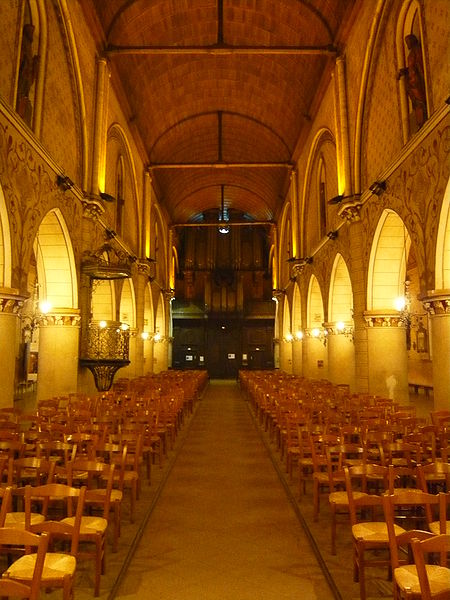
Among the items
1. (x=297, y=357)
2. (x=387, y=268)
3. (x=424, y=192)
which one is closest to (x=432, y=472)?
(x=424, y=192)

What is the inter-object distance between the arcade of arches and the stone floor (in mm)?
4308

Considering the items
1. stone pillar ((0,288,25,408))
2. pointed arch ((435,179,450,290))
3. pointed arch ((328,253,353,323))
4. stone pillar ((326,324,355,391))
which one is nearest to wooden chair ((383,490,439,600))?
pointed arch ((435,179,450,290))

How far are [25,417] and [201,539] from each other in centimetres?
453

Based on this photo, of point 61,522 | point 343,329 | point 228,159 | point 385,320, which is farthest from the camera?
point 228,159

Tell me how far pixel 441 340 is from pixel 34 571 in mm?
8528

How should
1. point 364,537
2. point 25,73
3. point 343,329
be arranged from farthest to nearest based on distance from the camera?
point 343,329, point 25,73, point 364,537

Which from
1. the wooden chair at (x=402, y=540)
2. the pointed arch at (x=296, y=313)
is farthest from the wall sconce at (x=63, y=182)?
the pointed arch at (x=296, y=313)

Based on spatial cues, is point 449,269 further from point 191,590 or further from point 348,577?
point 191,590

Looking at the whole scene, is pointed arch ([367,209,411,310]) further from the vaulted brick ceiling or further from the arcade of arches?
the vaulted brick ceiling

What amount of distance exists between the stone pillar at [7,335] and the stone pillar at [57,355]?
3319mm

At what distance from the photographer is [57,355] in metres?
13.1

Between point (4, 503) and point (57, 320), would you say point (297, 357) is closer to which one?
point (57, 320)

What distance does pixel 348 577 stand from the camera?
171 inches

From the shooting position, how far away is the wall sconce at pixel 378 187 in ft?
39.9
